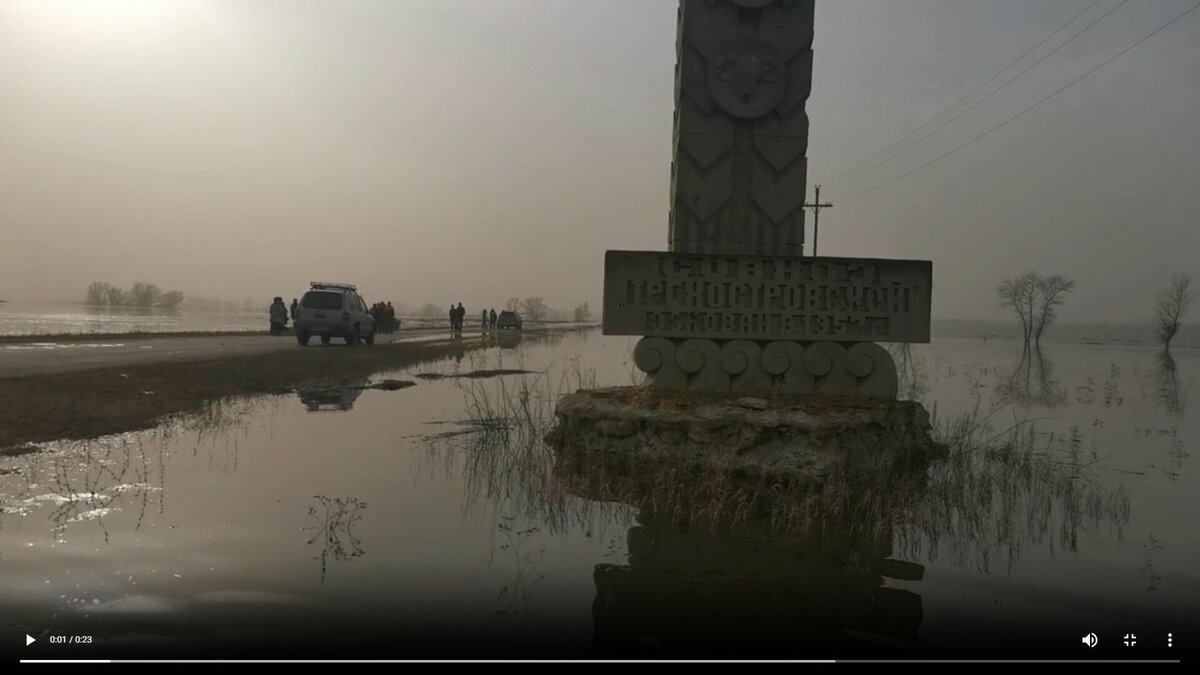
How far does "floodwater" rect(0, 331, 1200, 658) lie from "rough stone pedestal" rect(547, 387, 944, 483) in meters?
0.67

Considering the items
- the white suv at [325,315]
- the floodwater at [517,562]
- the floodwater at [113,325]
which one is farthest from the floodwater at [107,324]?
the floodwater at [517,562]

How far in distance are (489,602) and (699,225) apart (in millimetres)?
6426

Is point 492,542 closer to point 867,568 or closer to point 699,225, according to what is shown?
point 867,568

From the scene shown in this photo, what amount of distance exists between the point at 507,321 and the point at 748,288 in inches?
1977

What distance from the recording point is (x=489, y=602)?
14.1ft

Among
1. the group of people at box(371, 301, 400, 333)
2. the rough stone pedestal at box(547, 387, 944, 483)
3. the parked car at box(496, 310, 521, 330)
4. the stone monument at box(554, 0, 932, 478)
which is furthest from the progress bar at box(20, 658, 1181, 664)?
the parked car at box(496, 310, 521, 330)

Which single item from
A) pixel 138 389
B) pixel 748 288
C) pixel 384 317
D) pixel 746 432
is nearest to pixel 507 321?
pixel 384 317

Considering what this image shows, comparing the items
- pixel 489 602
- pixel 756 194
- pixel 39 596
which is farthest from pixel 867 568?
pixel 756 194

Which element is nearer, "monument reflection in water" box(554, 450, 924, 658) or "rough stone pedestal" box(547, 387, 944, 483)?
"monument reflection in water" box(554, 450, 924, 658)

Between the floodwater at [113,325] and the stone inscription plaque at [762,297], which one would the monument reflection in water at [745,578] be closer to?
the stone inscription plaque at [762,297]

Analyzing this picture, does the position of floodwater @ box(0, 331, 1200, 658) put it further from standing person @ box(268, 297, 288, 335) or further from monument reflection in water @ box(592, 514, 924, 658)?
standing person @ box(268, 297, 288, 335)

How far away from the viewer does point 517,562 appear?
5.00 meters

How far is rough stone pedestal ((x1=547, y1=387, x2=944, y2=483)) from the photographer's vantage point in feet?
25.1

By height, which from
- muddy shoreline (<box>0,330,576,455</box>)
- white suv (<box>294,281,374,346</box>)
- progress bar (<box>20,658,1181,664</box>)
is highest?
white suv (<box>294,281,374,346</box>)
